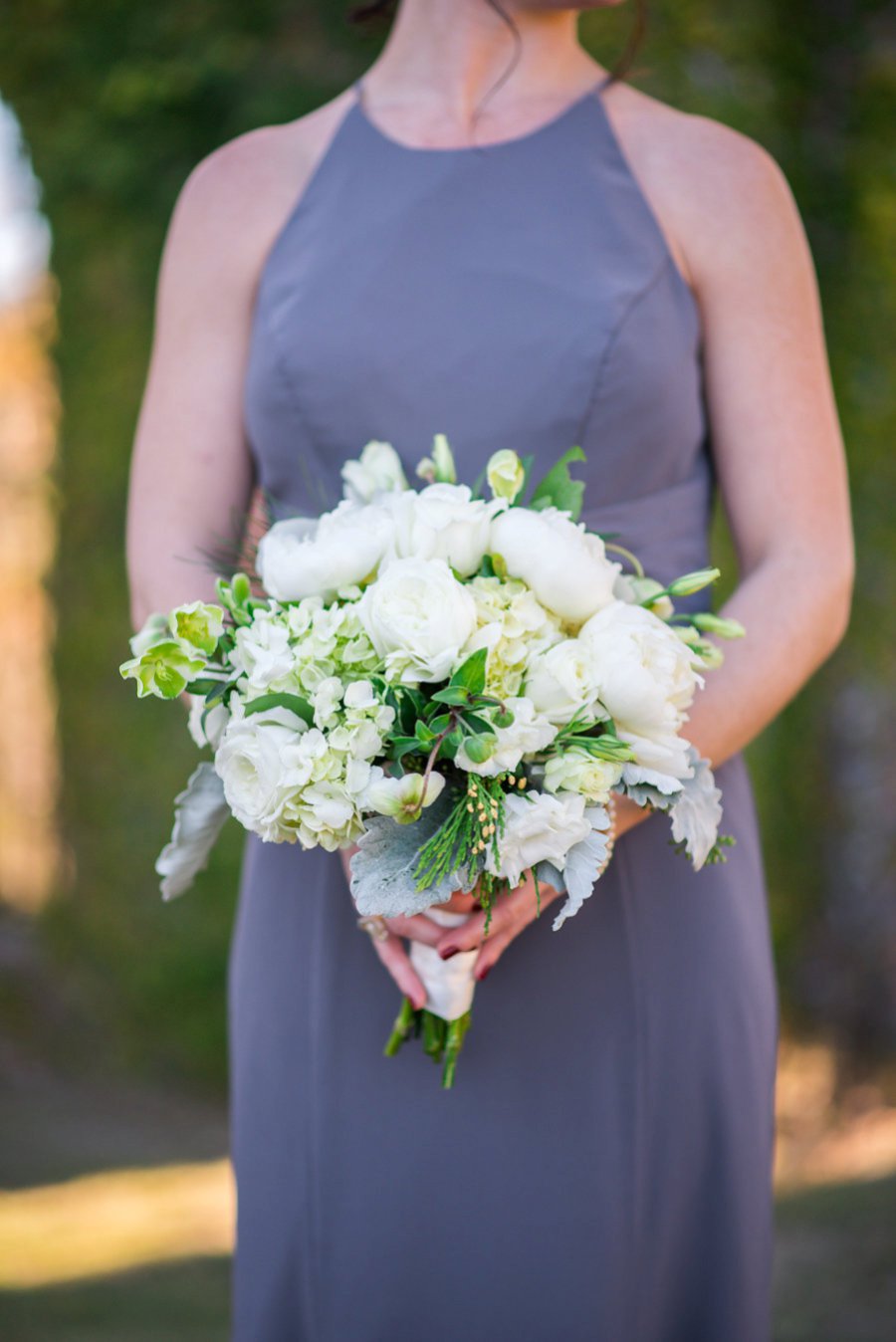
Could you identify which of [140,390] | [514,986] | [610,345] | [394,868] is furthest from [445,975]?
[140,390]

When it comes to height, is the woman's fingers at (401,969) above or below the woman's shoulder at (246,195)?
below

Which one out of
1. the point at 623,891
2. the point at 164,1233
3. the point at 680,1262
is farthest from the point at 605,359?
the point at 164,1233

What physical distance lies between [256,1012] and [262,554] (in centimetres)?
78

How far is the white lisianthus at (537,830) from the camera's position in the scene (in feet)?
4.81

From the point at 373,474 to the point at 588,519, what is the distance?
350mm

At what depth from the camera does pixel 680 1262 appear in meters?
2.03

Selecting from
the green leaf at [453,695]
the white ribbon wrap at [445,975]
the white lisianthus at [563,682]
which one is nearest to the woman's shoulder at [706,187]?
the white lisianthus at [563,682]

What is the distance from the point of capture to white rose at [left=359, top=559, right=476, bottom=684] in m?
1.48

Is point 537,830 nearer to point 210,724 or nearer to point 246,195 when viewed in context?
point 210,724

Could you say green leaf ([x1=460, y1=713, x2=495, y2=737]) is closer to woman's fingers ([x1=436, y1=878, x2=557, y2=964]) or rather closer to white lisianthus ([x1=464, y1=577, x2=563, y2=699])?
white lisianthus ([x1=464, y1=577, x2=563, y2=699])

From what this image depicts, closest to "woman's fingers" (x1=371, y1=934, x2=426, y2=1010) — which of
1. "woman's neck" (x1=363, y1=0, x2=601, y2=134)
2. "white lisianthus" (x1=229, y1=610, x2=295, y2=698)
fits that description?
"white lisianthus" (x1=229, y1=610, x2=295, y2=698)

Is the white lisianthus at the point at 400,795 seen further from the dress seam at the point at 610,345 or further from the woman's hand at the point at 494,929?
the dress seam at the point at 610,345

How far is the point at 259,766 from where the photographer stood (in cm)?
153

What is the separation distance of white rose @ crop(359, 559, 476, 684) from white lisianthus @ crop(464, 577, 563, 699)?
0.03 metres
